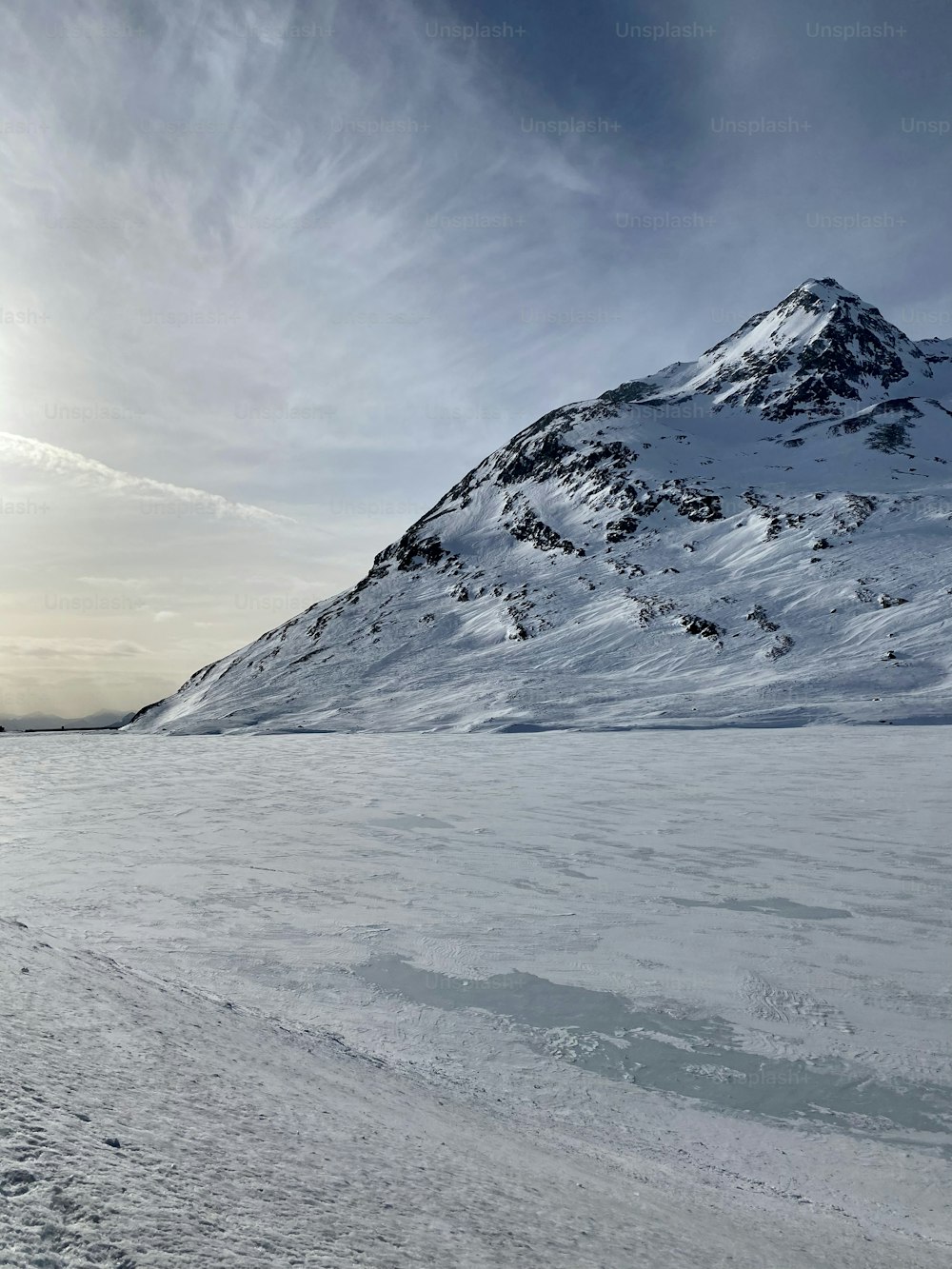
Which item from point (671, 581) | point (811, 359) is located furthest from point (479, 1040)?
point (811, 359)

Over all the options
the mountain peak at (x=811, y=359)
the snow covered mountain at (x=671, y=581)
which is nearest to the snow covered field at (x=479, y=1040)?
the snow covered mountain at (x=671, y=581)

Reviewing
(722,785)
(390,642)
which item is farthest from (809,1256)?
(390,642)

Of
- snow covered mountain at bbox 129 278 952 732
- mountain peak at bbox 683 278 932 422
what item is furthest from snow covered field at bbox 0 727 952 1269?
mountain peak at bbox 683 278 932 422

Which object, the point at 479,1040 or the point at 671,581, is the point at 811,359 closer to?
the point at 671,581

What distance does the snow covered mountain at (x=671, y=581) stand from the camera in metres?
42.4

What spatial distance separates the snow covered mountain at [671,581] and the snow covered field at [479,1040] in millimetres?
26323

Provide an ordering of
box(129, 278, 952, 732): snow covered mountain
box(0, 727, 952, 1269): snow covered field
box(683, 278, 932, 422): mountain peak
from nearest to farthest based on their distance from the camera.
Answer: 1. box(0, 727, 952, 1269): snow covered field
2. box(129, 278, 952, 732): snow covered mountain
3. box(683, 278, 932, 422): mountain peak

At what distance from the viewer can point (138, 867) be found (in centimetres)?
930

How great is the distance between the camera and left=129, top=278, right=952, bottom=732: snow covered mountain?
4241 centimetres

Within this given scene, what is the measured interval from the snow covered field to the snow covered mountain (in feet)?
86.4

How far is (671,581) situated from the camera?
61.4 metres

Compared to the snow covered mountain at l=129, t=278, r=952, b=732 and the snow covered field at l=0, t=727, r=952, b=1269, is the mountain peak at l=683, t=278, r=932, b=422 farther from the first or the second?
the snow covered field at l=0, t=727, r=952, b=1269

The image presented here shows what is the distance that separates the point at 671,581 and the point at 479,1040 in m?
59.0

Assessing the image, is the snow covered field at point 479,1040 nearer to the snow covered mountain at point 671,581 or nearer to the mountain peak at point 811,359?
the snow covered mountain at point 671,581
